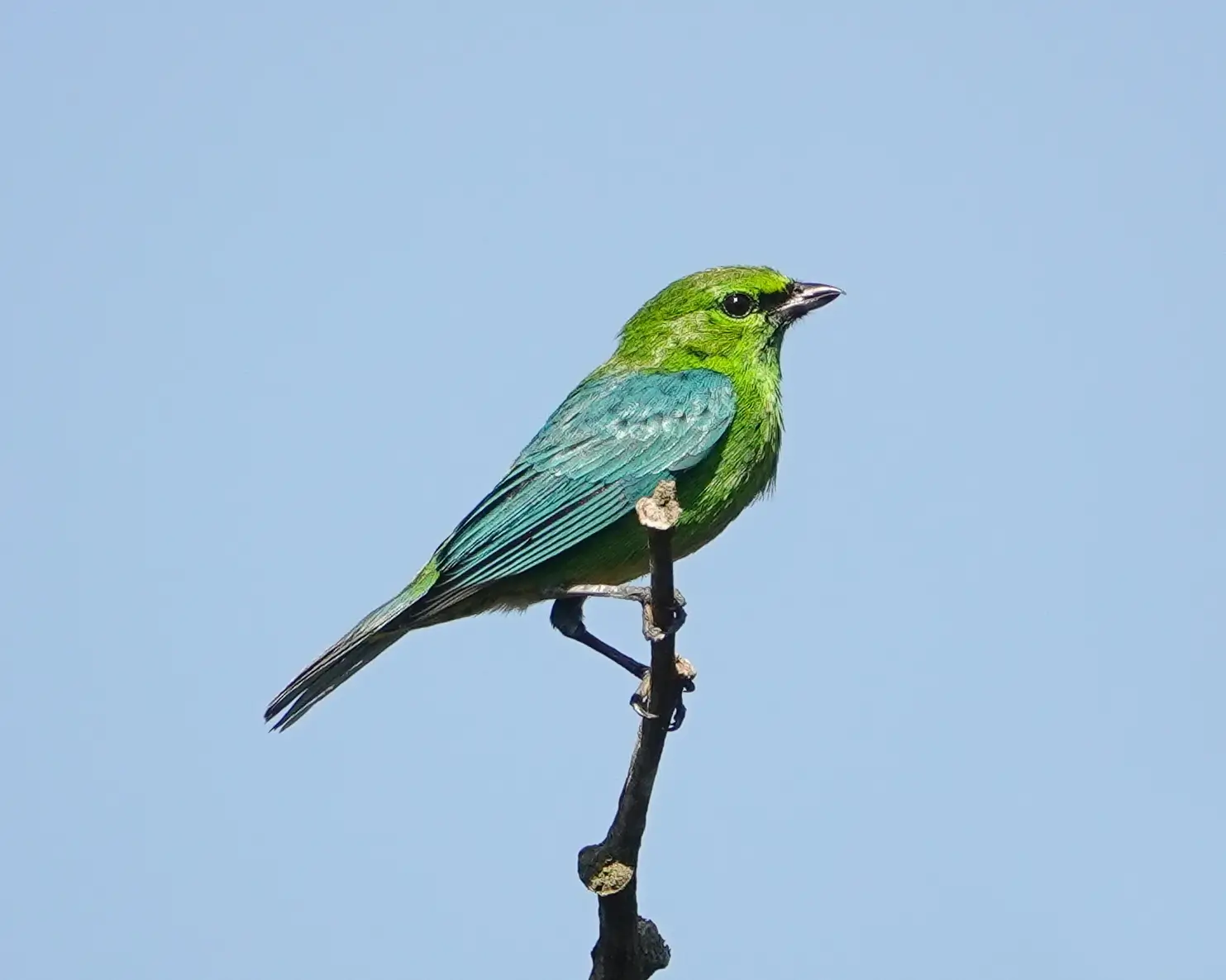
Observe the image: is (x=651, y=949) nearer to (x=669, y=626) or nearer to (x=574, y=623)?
(x=669, y=626)

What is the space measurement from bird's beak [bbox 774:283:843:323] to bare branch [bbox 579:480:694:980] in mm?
3637

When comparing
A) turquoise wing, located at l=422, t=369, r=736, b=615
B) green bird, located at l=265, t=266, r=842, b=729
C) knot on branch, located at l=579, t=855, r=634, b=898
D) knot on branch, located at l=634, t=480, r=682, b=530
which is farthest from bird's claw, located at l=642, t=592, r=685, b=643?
turquoise wing, located at l=422, t=369, r=736, b=615

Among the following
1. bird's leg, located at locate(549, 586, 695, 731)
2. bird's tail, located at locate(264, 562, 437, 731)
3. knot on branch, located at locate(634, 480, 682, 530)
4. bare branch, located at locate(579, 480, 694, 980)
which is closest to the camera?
knot on branch, located at locate(634, 480, 682, 530)

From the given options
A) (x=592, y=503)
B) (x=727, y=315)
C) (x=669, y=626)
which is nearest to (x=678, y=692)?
(x=669, y=626)

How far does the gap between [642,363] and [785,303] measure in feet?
3.01

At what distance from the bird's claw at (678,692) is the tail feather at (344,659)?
67.0 inches

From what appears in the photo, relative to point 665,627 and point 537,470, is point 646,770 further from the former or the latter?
point 537,470

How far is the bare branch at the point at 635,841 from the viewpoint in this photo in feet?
17.6

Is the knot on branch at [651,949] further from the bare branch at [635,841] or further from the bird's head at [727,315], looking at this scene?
the bird's head at [727,315]

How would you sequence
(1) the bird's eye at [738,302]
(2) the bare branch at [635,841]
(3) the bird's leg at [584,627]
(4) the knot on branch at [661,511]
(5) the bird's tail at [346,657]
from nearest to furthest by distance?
(4) the knot on branch at [661,511] < (2) the bare branch at [635,841] < (3) the bird's leg at [584,627] < (5) the bird's tail at [346,657] < (1) the bird's eye at [738,302]

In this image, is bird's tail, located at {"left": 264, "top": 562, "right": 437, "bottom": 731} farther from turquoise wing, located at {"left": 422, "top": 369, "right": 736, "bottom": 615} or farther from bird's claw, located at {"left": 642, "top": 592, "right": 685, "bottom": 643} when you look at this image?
bird's claw, located at {"left": 642, "top": 592, "right": 685, "bottom": 643}

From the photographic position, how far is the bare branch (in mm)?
5359

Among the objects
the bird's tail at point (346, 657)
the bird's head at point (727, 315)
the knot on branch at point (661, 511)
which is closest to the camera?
the knot on branch at point (661, 511)

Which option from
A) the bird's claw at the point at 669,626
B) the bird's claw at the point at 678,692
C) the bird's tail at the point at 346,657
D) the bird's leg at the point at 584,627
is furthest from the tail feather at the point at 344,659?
the bird's claw at the point at 669,626
